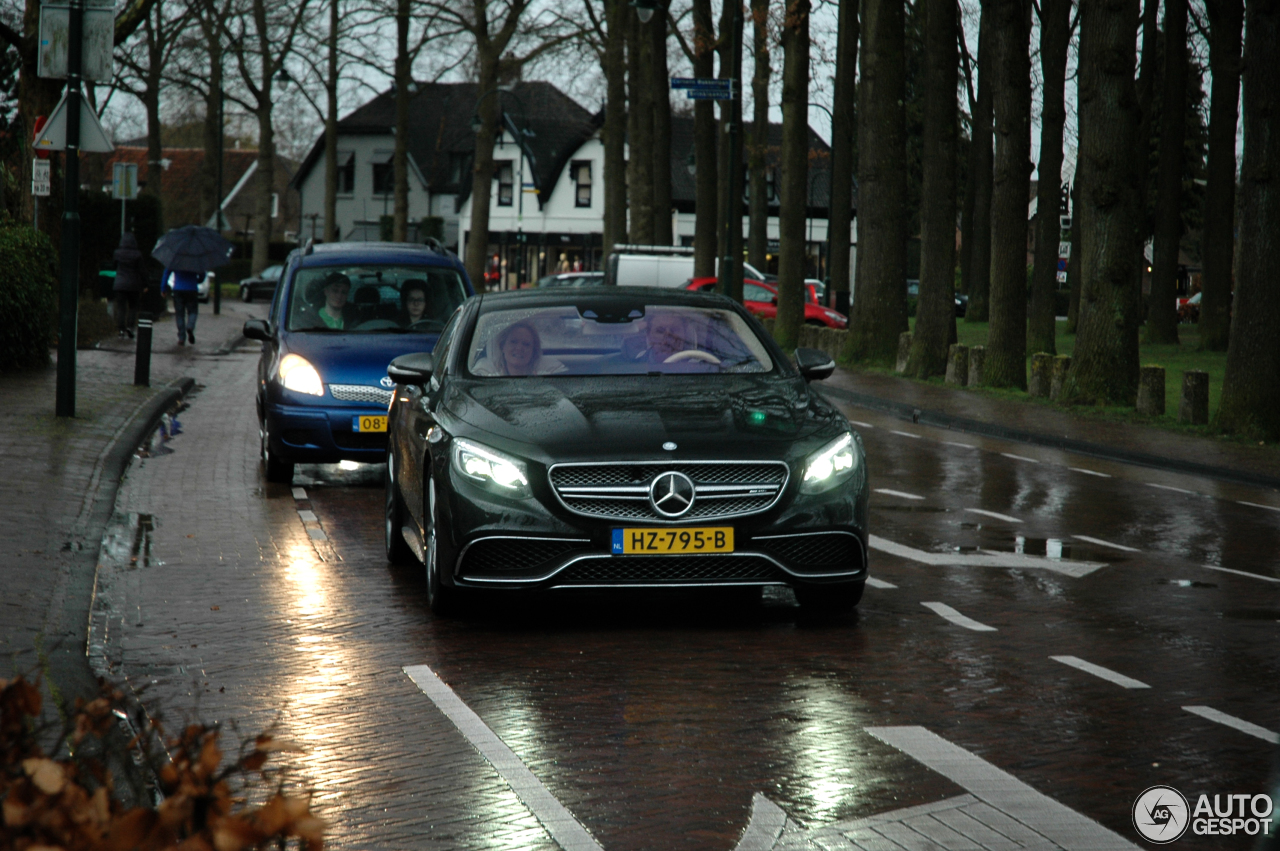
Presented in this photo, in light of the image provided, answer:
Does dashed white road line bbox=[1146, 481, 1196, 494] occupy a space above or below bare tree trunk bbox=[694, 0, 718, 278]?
below

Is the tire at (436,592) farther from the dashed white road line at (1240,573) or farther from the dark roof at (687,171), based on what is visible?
the dark roof at (687,171)

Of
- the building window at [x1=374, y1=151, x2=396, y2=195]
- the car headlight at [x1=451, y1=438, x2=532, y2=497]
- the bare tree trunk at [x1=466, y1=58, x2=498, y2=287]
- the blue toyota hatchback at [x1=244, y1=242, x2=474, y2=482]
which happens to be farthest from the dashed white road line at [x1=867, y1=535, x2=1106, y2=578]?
the building window at [x1=374, y1=151, x2=396, y2=195]

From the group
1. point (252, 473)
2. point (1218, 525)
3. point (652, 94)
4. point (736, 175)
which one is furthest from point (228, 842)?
point (652, 94)

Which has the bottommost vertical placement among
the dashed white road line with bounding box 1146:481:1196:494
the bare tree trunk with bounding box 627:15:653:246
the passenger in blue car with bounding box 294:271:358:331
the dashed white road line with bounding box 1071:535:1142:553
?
the dashed white road line with bounding box 1146:481:1196:494

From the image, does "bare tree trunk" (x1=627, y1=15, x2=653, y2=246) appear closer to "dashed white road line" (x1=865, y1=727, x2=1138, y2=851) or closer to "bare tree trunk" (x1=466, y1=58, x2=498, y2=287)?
"bare tree trunk" (x1=466, y1=58, x2=498, y2=287)

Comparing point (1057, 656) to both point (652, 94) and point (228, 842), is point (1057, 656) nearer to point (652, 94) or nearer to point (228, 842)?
point (228, 842)

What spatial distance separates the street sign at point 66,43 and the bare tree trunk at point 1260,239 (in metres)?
11.8

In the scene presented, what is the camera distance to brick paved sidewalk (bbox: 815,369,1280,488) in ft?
53.4

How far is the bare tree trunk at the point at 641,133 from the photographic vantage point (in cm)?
4097

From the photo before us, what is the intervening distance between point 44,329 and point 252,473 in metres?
9.32

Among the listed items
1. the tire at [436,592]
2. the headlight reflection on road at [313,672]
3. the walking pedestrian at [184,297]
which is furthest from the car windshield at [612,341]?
the walking pedestrian at [184,297]

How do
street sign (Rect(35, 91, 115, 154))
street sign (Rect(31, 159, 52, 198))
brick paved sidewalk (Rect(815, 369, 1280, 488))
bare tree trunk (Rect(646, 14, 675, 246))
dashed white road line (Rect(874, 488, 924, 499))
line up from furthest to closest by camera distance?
bare tree trunk (Rect(646, 14, 675, 246)) → street sign (Rect(31, 159, 52, 198)) → brick paved sidewalk (Rect(815, 369, 1280, 488)) → street sign (Rect(35, 91, 115, 154)) → dashed white road line (Rect(874, 488, 924, 499))

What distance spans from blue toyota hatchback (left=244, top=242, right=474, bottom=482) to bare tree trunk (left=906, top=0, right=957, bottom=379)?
13618mm

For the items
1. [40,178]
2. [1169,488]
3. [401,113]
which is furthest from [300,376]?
[401,113]
